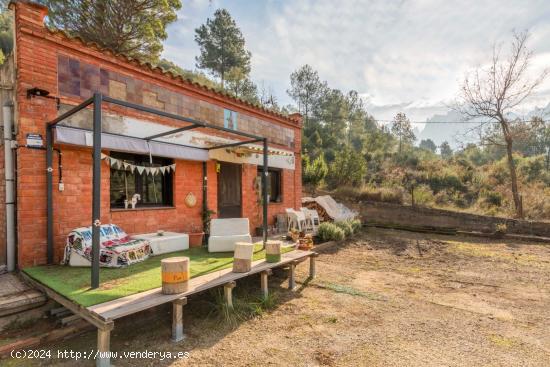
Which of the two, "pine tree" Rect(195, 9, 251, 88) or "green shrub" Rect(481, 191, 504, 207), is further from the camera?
"pine tree" Rect(195, 9, 251, 88)

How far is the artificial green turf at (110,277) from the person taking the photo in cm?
353

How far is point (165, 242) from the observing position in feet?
19.5

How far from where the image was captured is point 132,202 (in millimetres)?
6238

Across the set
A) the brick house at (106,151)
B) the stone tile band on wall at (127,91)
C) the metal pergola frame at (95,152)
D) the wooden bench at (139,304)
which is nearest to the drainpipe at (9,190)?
the brick house at (106,151)

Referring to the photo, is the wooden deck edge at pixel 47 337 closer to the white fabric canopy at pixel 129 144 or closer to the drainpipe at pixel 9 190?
the drainpipe at pixel 9 190

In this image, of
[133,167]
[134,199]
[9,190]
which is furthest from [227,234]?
[9,190]

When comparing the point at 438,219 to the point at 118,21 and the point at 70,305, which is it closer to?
the point at 70,305

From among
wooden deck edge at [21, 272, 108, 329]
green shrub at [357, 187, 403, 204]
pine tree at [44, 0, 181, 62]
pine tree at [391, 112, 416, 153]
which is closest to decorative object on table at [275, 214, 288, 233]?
green shrub at [357, 187, 403, 204]

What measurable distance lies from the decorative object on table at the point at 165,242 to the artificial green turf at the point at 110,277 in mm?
265

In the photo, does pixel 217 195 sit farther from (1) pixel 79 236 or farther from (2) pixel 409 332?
(2) pixel 409 332

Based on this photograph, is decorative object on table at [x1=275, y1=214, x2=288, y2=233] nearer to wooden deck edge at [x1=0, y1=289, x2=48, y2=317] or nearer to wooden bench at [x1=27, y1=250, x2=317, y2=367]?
wooden bench at [x1=27, y1=250, x2=317, y2=367]

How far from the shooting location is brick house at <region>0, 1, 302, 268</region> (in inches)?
187

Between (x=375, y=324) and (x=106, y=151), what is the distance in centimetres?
568

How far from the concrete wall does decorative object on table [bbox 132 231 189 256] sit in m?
9.22
